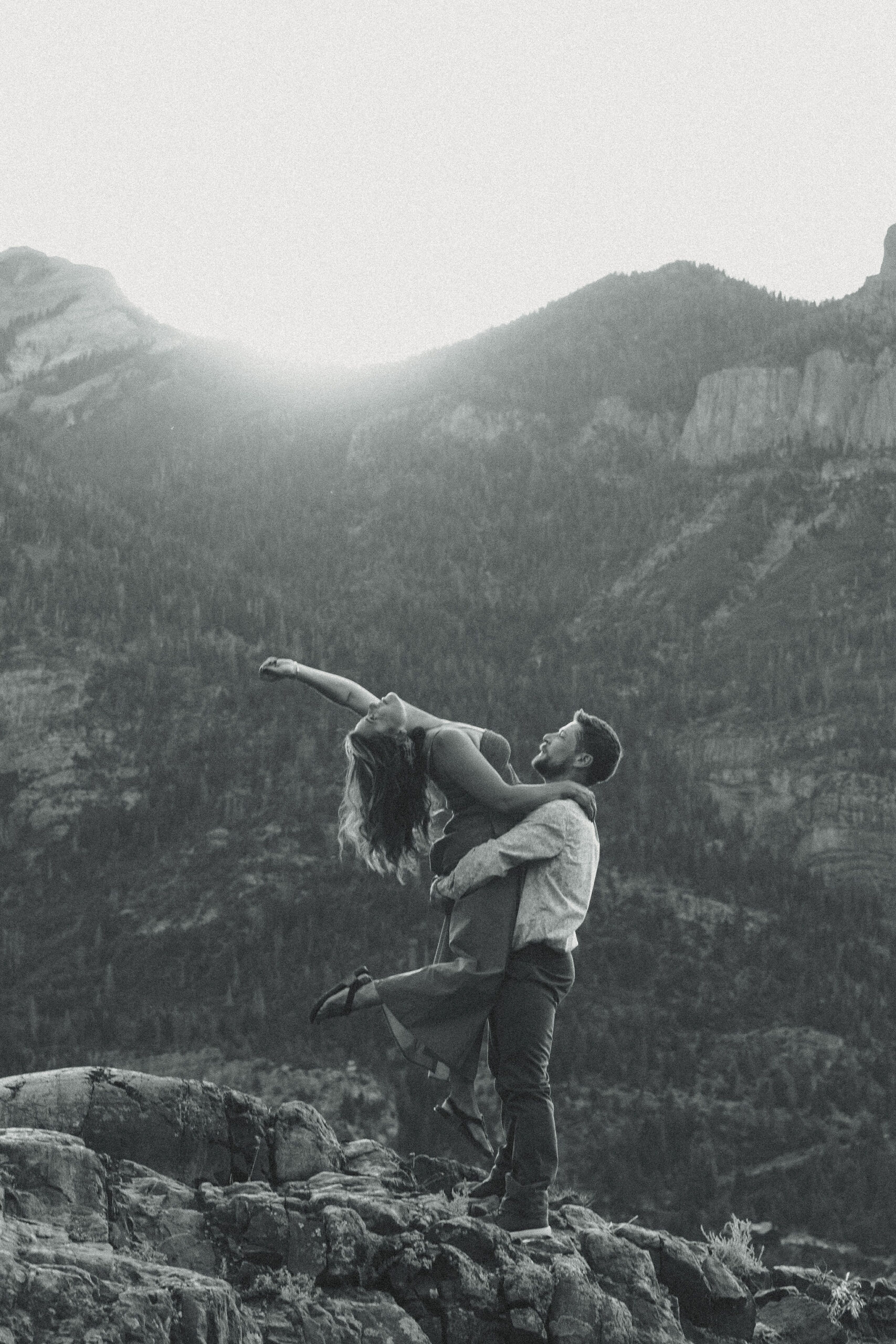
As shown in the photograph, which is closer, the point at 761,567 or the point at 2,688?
the point at 2,688

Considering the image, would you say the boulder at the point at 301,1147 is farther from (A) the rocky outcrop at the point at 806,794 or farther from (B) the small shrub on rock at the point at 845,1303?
(A) the rocky outcrop at the point at 806,794

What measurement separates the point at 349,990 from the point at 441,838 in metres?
0.97

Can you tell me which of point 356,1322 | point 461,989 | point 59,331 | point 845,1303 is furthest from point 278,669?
point 59,331

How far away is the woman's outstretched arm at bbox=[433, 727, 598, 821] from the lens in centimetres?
811

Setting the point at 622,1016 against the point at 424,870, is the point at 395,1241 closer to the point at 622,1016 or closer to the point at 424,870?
the point at 622,1016

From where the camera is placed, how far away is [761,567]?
3684 inches

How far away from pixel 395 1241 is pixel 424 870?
63.4 meters

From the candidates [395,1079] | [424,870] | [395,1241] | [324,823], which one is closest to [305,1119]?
[395,1241]

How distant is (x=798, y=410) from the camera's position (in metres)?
→ 107

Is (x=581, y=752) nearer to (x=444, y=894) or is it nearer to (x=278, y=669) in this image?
(x=444, y=894)

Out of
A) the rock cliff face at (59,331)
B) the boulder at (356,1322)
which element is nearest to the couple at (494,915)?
the boulder at (356,1322)

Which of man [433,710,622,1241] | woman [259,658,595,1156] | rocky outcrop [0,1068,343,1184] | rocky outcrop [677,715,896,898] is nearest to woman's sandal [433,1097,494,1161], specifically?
woman [259,658,595,1156]

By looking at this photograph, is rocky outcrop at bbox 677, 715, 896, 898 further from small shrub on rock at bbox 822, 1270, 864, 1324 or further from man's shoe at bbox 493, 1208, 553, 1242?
man's shoe at bbox 493, 1208, 553, 1242

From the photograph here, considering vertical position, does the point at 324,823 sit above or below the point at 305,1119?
below
